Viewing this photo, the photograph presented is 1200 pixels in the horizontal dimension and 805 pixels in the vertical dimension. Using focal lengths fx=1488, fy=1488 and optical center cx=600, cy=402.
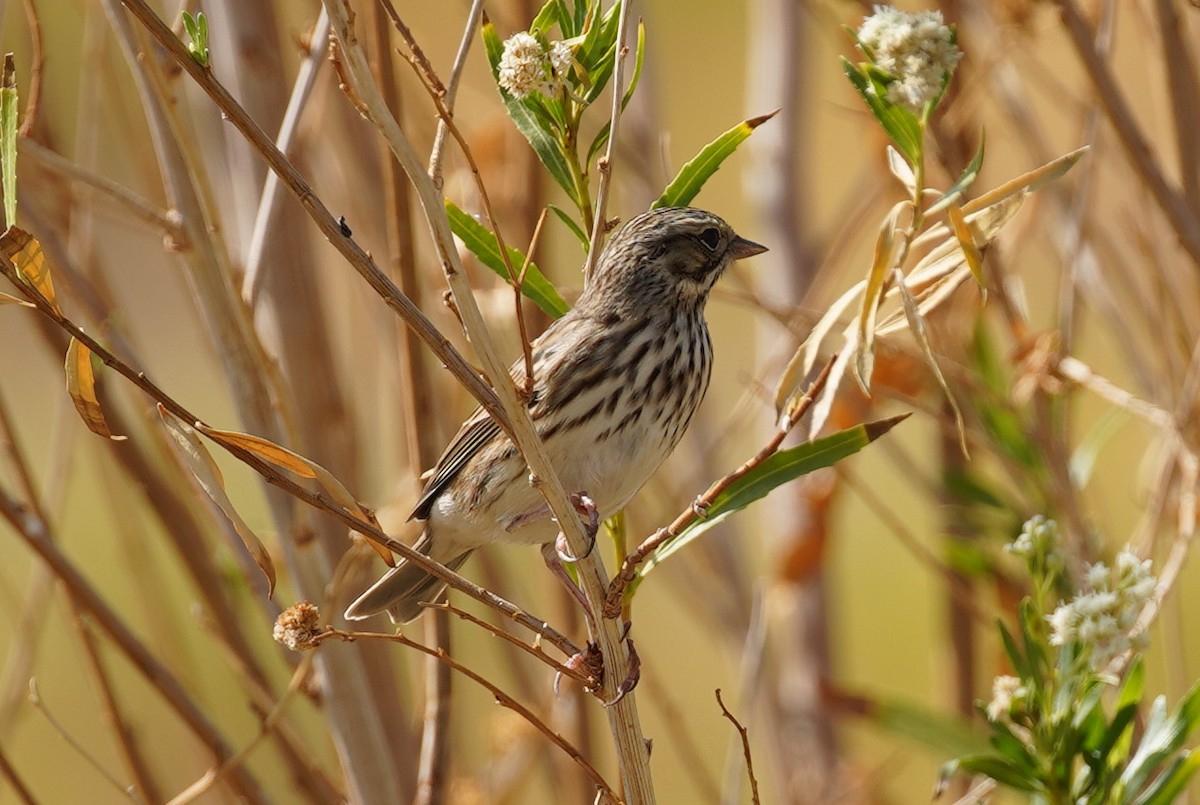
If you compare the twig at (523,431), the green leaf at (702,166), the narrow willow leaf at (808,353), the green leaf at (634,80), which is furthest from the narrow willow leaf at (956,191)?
the twig at (523,431)

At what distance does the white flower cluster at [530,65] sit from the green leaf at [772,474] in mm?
555

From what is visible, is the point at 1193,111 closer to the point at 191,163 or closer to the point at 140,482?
the point at 191,163

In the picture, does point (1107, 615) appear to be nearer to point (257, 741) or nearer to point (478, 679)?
point (478, 679)

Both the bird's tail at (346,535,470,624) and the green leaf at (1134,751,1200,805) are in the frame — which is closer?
the green leaf at (1134,751,1200,805)

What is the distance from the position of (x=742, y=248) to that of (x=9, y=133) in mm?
1673

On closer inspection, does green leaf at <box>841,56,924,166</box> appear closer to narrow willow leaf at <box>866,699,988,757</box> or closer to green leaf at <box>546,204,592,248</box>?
green leaf at <box>546,204,592,248</box>

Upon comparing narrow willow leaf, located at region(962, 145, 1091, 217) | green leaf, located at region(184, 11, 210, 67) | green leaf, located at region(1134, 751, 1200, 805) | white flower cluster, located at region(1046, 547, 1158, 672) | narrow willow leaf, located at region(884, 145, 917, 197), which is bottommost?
green leaf, located at region(1134, 751, 1200, 805)

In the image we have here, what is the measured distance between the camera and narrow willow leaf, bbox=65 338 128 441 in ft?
5.91

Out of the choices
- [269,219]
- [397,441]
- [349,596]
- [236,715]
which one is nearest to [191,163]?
[269,219]

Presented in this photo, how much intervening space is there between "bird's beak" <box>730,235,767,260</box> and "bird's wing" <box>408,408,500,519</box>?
24.5 inches

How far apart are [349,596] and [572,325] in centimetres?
82

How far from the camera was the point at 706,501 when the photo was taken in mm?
1903

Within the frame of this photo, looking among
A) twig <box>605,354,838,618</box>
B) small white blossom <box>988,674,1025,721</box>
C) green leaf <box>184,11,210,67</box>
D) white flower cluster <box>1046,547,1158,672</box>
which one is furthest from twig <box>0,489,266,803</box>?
white flower cluster <box>1046,547,1158,672</box>

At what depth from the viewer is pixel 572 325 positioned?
3023mm
